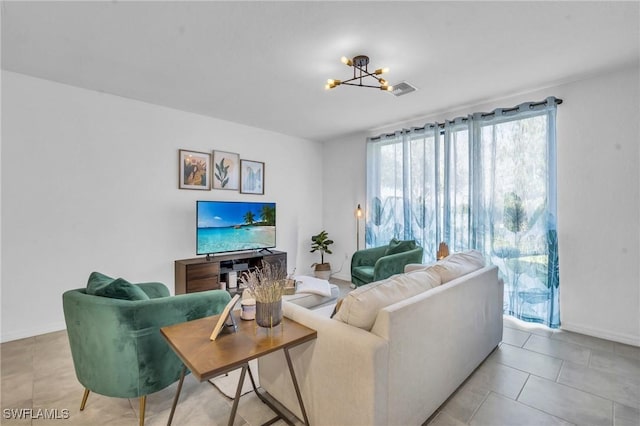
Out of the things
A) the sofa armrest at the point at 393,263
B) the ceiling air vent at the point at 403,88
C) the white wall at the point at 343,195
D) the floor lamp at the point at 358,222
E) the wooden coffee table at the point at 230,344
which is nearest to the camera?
the wooden coffee table at the point at 230,344

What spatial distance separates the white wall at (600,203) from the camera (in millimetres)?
2773

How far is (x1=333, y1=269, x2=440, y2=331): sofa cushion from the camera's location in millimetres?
1491

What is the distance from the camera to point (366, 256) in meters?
4.19

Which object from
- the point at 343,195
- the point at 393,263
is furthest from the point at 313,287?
the point at 343,195

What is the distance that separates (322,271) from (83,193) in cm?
350

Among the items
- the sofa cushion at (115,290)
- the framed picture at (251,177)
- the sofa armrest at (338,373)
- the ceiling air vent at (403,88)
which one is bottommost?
the sofa armrest at (338,373)

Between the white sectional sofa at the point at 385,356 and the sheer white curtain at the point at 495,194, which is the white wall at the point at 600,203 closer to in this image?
the sheer white curtain at the point at 495,194

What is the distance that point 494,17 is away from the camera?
202 centimetres

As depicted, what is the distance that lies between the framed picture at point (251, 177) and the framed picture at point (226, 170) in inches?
3.3

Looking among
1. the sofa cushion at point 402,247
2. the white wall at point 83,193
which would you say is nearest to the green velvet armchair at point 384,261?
the sofa cushion at point 402,247

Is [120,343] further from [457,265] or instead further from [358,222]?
[358,222]

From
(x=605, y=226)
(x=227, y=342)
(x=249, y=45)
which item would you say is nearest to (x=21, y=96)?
(x=249, y=45)

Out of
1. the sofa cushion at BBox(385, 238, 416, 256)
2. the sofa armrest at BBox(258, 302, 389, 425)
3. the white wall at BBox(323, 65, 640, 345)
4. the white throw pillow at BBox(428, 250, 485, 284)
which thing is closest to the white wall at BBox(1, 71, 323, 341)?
the sofa cushion at BBox(385, 238, 416, 256)

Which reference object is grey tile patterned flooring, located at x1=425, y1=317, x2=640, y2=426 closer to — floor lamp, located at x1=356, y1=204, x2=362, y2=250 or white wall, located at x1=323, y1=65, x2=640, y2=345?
white wall, located at x1=323, y1=65, x2=640, y2=345
